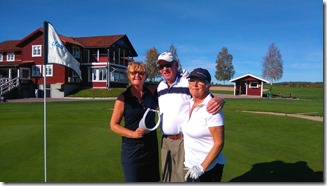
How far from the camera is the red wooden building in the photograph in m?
27.2

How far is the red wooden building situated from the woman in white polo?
84.4 ft

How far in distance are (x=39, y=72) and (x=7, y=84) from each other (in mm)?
2934

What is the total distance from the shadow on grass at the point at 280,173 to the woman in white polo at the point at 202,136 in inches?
59.9

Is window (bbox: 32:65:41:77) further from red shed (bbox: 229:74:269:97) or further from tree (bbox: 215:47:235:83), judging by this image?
red shed (bbox: 229:74:269:97)

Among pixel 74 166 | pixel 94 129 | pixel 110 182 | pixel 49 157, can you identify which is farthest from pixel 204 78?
pixel 94 129

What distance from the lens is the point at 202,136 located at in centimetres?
219

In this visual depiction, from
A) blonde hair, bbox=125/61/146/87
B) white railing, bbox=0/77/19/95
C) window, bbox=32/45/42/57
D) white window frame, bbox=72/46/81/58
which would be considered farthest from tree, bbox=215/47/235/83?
blonde hair, bbox=125/61/146/87

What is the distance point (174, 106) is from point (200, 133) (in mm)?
666

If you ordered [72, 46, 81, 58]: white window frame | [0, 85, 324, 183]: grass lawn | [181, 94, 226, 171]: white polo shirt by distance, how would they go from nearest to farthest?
[181, 94, 226, 171]: white polo shirt, [0, 85, 324, 183]: grass lawn, [72, 46, 81, 58]: white window frame

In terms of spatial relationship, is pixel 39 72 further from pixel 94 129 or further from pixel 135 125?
pixel 135 125

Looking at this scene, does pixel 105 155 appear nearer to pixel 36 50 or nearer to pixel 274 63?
pixel 274 63

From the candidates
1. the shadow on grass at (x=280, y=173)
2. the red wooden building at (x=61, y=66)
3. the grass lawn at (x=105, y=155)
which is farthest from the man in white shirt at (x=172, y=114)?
the red wooden building at (x=61, y=66)

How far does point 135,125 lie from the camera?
105 inches

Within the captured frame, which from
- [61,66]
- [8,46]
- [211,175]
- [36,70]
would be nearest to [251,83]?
[61,66]
